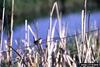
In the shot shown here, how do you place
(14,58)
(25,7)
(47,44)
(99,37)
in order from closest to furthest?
(47,44)
(14,58)
(99,37)
(25,7)

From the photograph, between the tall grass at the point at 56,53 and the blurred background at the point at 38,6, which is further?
the blurred background at the point at 38,6

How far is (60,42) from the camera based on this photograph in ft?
13.1

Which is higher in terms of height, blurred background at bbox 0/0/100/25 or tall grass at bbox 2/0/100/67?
blurred background at bbox 0/0/100/25

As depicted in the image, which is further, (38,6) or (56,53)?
(38,6)

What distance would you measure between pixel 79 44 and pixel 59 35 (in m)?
0.21

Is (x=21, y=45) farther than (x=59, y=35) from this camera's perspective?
Yes

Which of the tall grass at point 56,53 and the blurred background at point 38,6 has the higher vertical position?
the blurred background at point 38,6

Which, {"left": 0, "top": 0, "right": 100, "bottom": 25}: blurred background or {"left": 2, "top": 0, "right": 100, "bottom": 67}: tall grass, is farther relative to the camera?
{"left": 0, "top": 0, "right": 100, "bottom": 25}: blurred background

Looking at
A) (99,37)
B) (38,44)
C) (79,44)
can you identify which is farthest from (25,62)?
(99,37)

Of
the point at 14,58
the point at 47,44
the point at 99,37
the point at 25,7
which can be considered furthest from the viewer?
the point at 25,7

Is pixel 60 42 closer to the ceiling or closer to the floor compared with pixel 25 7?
closer to the floor

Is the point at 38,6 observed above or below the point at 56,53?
above

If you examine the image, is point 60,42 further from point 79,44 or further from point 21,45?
point 21,45

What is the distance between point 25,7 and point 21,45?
385 inches
